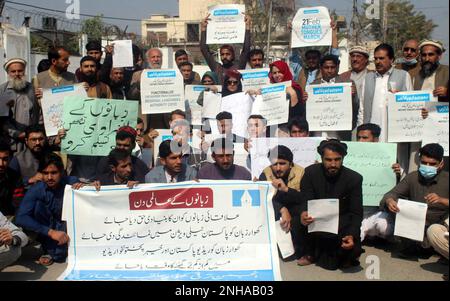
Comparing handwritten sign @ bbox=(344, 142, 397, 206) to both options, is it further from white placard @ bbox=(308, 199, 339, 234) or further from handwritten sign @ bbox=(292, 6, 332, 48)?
handwritten sign @ bbox=(292, 6, 332, 48)

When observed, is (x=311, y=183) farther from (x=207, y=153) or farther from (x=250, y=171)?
(x=207, y=153)

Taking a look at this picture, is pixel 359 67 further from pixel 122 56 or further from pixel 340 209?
pixel 122 56

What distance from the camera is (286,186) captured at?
5.84m

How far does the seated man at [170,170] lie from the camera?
5.88 meters

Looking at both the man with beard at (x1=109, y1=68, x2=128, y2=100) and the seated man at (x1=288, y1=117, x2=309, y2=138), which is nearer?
the seated man at (x1=288, y1=117, x2=309, y2=138)

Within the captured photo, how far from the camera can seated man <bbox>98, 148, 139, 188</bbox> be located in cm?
577

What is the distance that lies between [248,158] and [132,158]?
1.31 m

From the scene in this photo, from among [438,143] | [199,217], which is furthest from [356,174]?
[199,217]

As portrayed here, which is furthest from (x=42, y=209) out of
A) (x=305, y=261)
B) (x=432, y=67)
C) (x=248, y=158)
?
(x=432, y=67)

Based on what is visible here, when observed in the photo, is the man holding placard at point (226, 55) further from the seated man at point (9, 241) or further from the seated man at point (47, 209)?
the seated man at point (9, 241)

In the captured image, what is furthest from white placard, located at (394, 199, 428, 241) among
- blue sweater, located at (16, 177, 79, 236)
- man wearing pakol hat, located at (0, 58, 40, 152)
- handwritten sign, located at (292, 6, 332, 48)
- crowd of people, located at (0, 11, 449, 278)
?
man wearing pakol hat, located at (0, 58, 40, 152)

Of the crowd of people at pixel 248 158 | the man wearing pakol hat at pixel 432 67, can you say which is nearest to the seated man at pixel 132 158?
the crowd of people at pixel 248 158

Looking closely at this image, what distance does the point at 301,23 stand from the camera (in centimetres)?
754

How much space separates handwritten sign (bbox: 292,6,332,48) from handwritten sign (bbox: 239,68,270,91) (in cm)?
77
